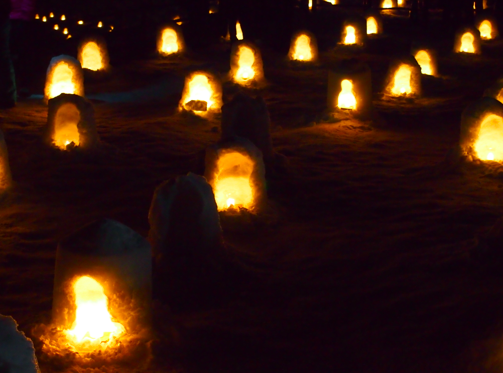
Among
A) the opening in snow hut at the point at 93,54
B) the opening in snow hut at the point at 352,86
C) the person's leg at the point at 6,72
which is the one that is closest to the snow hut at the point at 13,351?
the person's leg at the point at 6,72

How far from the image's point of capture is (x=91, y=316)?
14.9 ft

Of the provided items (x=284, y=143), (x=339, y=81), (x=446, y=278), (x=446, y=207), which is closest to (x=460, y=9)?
(x=339, y=81)

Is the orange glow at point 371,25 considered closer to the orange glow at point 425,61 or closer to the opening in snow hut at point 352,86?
the orange glow at point 425,61

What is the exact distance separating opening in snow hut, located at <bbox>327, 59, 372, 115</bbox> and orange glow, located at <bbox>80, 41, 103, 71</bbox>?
18.4 ft

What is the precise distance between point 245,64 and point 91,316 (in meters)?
9.61

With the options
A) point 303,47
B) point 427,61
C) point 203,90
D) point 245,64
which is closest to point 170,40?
point 303,47

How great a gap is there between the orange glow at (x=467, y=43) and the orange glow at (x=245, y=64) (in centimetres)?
624

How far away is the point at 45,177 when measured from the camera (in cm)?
796

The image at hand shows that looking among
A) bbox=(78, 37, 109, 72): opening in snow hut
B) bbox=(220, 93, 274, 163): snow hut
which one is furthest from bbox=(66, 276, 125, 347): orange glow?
bbox=(78, 37, 109, 72): opening in snow hut

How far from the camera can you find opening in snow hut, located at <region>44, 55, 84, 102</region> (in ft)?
37.9

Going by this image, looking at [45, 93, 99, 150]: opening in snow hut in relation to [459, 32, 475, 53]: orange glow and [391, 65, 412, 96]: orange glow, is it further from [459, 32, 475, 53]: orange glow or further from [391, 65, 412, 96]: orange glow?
[459, 32, 475, 53]: orange glow

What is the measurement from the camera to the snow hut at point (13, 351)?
9.84ft

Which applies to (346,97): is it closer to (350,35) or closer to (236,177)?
(236,177)

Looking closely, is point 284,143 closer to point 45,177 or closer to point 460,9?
point 45,177
